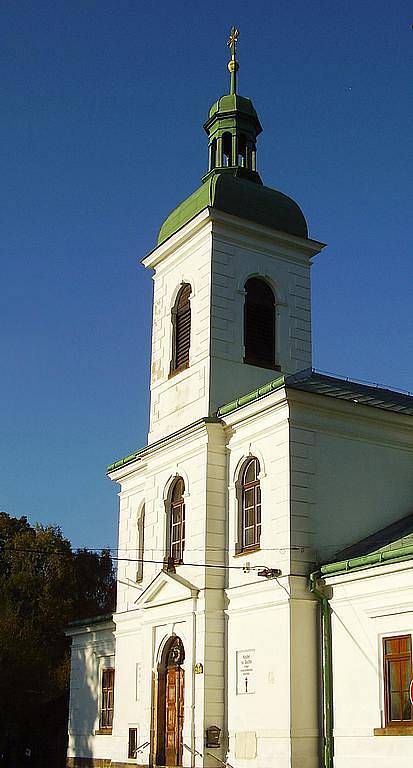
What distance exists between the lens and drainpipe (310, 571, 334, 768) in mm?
18578

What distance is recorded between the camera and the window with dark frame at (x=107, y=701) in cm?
2709

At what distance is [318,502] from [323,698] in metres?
3.75

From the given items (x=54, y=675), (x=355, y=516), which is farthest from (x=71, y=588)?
(x=355, y=516)

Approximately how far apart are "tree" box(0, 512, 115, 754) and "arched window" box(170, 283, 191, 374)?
36.3ft

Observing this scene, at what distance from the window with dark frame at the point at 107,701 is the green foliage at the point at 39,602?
27.0 ft

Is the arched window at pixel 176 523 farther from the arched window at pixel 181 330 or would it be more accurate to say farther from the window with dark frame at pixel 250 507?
the arched window at pixel 181 330

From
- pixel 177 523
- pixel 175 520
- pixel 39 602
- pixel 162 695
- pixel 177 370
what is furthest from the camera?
pixel 39 602

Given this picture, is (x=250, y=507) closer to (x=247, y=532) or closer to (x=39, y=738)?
(x=247, y=532)

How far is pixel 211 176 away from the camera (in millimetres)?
26500

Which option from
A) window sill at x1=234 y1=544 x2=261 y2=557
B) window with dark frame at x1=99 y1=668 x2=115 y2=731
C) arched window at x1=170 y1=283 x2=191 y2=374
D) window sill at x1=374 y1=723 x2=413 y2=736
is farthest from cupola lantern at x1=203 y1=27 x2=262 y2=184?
window sill at x1=374 y1=723 x2=413 y2=736

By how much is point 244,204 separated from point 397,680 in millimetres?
12615

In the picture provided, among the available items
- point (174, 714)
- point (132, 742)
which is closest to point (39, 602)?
point (132, 742)

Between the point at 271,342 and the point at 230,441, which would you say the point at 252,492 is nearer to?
the point at 230,441

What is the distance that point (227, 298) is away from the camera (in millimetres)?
24688
